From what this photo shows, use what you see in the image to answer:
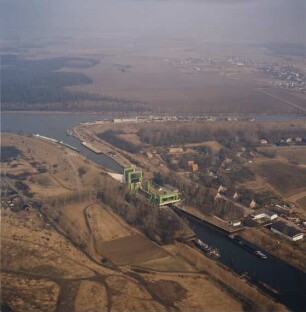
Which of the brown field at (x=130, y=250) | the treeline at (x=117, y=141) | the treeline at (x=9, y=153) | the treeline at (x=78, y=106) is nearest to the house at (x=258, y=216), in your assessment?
the brown field at (x=130, y=250)

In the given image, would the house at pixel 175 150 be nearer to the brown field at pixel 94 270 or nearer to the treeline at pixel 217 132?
the treeline at pixel 217 132

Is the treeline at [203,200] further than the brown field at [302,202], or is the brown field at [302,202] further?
the brown field at [302,202]

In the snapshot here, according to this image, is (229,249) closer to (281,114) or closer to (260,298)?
(260,298)

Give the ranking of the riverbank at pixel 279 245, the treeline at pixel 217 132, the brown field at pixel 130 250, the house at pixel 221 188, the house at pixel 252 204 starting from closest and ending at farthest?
the brown field at pixel 130 250, the riverbank at pixel 279 245, the house at pixel 252 204, the house at pixel 221 188, the treeline at pixel 217 132

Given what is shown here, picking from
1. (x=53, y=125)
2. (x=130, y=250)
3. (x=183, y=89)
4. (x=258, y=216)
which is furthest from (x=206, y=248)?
(x=183, y=89)

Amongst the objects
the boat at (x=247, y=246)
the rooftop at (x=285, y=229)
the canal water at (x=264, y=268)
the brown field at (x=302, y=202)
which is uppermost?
the rooftop at (x=285, y=229)

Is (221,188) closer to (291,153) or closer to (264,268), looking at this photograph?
(264,268)

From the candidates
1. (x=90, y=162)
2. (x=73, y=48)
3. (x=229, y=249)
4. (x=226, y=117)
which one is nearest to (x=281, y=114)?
(x=226, y=117)

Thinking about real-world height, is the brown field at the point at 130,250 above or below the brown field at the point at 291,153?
above
